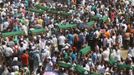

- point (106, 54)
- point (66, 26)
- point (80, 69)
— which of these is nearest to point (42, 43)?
point (106, 54)

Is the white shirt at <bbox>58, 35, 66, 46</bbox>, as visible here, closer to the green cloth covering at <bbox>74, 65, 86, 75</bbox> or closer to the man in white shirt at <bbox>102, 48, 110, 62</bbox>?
the man in white shirt at <bbox>102, 48, 110, 62</bbox>

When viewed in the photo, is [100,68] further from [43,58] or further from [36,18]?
[36,18]

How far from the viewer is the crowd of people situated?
2253cm

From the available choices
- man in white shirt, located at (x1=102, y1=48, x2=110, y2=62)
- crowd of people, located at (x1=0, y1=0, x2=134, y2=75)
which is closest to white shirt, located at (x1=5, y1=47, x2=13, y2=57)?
crowd of people, located at (x1=0, y1=0, x2=134, y2=75)

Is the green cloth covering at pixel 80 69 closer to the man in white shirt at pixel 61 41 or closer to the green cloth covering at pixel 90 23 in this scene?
the man in white shirt at pixel 61 41

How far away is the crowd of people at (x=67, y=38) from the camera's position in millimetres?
22531

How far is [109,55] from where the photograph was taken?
24.1 meters

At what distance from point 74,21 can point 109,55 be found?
20.8ft

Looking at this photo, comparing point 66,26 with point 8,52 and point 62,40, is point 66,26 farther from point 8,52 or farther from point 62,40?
point 8,52

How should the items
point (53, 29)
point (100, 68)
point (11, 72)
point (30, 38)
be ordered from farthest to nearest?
point (53, 29)
point (30, 38)
point (100, 68)
point (11, 72)

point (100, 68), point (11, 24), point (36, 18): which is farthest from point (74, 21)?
point (100, 68)

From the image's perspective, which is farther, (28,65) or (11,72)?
(28,65)

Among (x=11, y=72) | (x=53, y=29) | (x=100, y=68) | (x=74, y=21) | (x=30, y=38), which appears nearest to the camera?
(x=11, y=72)

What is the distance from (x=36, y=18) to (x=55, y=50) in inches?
235
